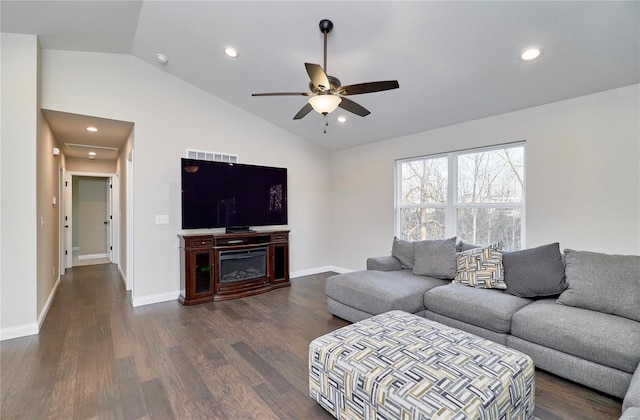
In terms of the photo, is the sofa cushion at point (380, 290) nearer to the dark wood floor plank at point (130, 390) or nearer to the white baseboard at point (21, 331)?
the dark wood floor plank at point (130, 390)

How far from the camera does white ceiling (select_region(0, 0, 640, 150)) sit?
7.70 ft

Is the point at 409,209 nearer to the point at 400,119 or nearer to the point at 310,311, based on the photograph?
the point at 400,119

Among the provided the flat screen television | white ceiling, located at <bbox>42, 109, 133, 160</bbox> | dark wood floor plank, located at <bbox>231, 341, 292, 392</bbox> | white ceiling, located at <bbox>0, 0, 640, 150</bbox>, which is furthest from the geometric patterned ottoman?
white ceiling, located at <bbox>42, 109, 133, 160</bbox>

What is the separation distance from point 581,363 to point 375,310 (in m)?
1.55

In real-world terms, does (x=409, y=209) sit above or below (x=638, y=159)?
below

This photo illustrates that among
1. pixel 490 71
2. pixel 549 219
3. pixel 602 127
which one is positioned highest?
pixel 490 71

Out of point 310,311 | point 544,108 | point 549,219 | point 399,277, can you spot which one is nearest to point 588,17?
point 544,108

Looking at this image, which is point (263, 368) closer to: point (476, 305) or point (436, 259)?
point (476, 305)

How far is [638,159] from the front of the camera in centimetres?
274

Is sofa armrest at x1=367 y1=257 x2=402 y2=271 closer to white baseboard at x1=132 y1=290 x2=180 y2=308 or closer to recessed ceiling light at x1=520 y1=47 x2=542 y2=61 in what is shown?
Result: recessed ceiling light at x1=520 y1=47 x2=542 y2=61

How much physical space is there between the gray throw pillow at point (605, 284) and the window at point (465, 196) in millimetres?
1011

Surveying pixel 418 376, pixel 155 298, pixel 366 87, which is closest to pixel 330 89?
pixel 366 87

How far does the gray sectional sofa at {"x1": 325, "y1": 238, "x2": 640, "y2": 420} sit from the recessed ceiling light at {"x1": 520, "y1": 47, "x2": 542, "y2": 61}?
5.83 feet

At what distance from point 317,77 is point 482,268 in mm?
2513
